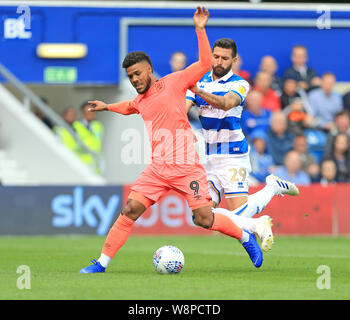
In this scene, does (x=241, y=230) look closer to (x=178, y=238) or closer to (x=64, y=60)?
(x=178, y=238)

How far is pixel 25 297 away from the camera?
315 inches

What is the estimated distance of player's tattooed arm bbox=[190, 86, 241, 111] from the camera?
9828 mm

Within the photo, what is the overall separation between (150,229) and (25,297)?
933cm

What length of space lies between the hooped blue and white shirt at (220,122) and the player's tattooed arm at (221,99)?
0.51m

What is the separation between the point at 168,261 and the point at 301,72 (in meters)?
10.4

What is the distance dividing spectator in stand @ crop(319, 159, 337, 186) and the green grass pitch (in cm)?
253

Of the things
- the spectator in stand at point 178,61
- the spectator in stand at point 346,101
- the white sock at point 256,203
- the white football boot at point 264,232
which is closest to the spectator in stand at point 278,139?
the spectator in stand at point 178,61

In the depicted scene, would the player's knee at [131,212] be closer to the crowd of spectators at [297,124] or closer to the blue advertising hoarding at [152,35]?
the crowd of spectators at [297,124]

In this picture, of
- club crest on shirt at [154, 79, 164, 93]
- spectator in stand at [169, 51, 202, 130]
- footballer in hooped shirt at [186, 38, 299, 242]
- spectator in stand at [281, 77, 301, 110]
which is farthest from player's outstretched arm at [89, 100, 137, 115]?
spectator in stand at [281, 77, 301, 110]

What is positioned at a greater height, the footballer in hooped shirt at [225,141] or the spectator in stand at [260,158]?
the spectator in stand at [260,158]

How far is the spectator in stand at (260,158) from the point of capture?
18062 mm

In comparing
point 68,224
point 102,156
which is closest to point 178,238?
point 68,224

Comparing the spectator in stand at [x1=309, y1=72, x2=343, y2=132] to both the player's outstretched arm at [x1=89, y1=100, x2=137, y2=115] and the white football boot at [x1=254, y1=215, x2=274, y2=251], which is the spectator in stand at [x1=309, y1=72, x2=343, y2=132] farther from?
the player's outstretched arm at [x1=89, y1=100, x2=137, y2=115]

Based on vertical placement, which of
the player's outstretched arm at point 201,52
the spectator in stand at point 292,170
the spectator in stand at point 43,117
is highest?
the spectator in stand at point 43,117
